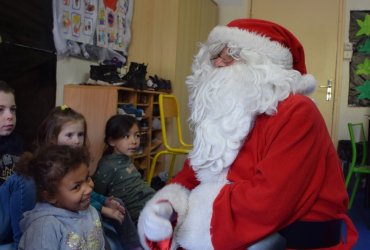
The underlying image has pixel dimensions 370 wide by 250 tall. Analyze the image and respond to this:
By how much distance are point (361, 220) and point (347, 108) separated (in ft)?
5.66

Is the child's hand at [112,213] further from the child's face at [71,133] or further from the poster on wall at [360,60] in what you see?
the poster on wall at [360,60]

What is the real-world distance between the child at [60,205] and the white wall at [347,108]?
3.93 m

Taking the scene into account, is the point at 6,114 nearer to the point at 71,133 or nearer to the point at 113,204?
the point at 71,133

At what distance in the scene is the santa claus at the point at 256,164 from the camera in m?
1.03

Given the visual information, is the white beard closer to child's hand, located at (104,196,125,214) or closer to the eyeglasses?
the eyeglasses

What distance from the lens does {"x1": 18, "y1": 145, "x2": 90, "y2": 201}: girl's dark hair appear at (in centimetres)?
135

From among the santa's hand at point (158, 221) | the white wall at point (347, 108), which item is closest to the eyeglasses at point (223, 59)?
the santa's hand at point (158, 221)

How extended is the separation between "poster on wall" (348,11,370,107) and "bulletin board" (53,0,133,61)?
2603 millimetres

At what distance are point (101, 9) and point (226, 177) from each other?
2.69 m

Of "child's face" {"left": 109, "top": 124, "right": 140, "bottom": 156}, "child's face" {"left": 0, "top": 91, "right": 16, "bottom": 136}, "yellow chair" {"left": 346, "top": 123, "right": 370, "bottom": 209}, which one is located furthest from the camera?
→ "yellow chair" {"left": 346, "top": 123, "right": 370, "bottom": 209}

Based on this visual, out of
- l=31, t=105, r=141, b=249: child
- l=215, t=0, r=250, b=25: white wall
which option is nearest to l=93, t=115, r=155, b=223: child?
l=31, t=105, r=141, b=249: child

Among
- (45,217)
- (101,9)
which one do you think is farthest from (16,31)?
(45,217)

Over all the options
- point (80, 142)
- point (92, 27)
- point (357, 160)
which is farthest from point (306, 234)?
point (357, 160)

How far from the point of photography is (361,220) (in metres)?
3.34
